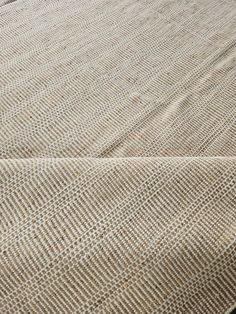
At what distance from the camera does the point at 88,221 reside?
0.54 metres

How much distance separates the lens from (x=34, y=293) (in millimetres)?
498

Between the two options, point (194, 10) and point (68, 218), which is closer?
point (68, 218)

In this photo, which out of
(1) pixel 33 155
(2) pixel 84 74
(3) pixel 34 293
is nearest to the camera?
(3) pixel 34 293

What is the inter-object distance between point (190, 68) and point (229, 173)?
0.29 m

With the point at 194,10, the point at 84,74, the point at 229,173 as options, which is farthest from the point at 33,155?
the point at 194,10

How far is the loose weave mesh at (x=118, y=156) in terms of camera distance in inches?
19.9

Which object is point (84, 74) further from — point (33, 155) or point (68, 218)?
point (68, 218)

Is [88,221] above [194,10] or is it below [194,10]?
below

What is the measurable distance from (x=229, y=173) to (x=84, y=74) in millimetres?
353

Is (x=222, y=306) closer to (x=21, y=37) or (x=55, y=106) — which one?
(x=55, y=106)

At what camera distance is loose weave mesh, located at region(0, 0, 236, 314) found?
0.51m

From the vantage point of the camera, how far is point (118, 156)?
2.16 ft

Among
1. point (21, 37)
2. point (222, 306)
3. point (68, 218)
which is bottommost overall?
point (222, 306)

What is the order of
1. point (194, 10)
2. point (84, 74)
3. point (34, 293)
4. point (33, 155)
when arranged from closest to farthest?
point (34, 293) → point (33, 155) → point (84, 74) → point (194, 10)
